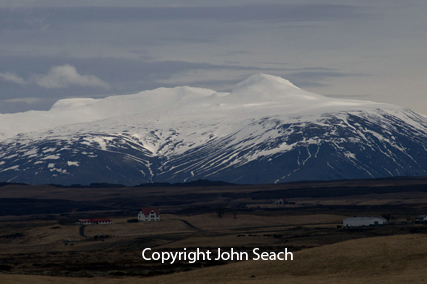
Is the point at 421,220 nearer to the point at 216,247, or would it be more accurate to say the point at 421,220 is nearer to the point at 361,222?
the point at 361,222

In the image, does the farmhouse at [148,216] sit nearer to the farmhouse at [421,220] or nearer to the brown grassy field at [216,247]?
the brown grassy field at [216,247]

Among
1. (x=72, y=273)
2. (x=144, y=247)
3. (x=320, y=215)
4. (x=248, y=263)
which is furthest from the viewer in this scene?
(x=320, y=215)

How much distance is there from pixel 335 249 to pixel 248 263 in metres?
8.90

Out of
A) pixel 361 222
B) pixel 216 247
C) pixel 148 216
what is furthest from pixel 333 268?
pixel 148 216

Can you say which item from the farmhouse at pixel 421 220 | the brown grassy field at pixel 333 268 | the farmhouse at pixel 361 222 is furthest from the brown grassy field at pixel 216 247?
the farmhouse at pixel 361 222

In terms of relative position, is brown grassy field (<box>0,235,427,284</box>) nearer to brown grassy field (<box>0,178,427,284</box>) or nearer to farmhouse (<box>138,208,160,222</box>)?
brown grassy field (<box>0,178,427,284</box>)

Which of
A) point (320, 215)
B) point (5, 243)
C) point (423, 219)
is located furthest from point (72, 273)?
point (320, 215)

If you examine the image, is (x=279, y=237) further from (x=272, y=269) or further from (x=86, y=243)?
(x=272, y=269)

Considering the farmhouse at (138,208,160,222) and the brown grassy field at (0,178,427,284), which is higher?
the farmhouse at (138,208,160,222)

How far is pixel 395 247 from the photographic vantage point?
68.2 meters

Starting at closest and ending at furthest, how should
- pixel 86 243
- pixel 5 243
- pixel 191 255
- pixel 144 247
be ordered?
pixel 191 255, pixel 144 247, pixel 86 243, pixel 5 243

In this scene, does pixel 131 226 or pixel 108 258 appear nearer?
pixel 108 258

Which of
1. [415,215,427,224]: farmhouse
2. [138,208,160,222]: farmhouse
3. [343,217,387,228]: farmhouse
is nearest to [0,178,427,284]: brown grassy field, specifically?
[415,215,427,224]: farmhouse

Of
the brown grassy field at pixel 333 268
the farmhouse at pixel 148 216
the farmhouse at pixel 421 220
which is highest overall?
the farmhouse at pixel 148 216
